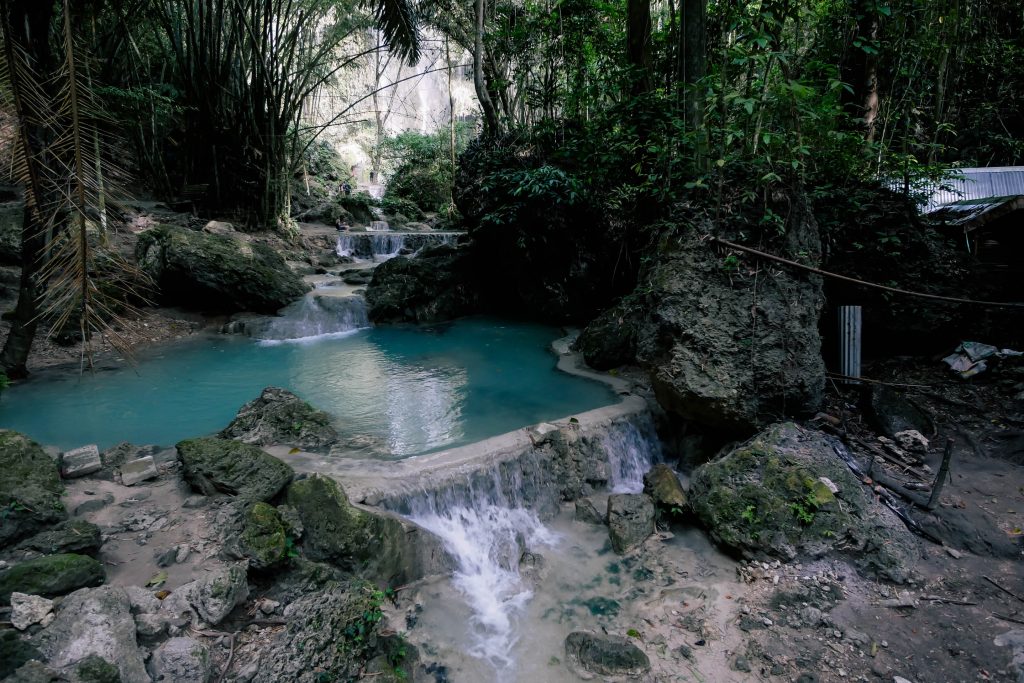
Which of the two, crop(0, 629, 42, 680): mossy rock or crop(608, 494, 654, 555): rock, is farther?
crop(608, 494, 654, 555): rock

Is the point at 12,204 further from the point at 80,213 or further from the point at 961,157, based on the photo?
the point at 961,157

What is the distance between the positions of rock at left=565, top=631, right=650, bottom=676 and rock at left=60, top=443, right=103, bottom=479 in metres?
3.63

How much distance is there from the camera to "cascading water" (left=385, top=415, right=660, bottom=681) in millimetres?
3553

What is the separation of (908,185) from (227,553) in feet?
28.0

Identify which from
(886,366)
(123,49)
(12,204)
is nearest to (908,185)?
(886,366)

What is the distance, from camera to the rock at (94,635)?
227 centimetres

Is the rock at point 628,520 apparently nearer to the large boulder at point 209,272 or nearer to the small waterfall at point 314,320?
the small waterfall at point 314,320

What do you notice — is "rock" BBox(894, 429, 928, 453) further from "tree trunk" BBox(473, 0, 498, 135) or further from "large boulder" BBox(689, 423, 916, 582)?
"tree trunk" BBox(473, 0, 498, 135)

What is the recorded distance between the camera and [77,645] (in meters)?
2.30

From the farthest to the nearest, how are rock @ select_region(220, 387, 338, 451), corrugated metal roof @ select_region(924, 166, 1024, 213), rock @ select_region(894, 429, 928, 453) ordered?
corrugated metal roof @ select_region(924, 166, 1024, 213) < rock @ select_region(894, 429, 928, 453) < rock @ select_region(220, 387, 338, 451)

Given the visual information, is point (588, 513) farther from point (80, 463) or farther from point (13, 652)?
point (80, 463)

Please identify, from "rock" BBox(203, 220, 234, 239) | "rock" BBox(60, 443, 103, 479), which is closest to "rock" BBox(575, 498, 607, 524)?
"rock" BBox(60, 443, 103, 479)

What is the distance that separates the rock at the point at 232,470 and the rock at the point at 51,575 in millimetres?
863

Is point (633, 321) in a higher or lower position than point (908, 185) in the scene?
lower
